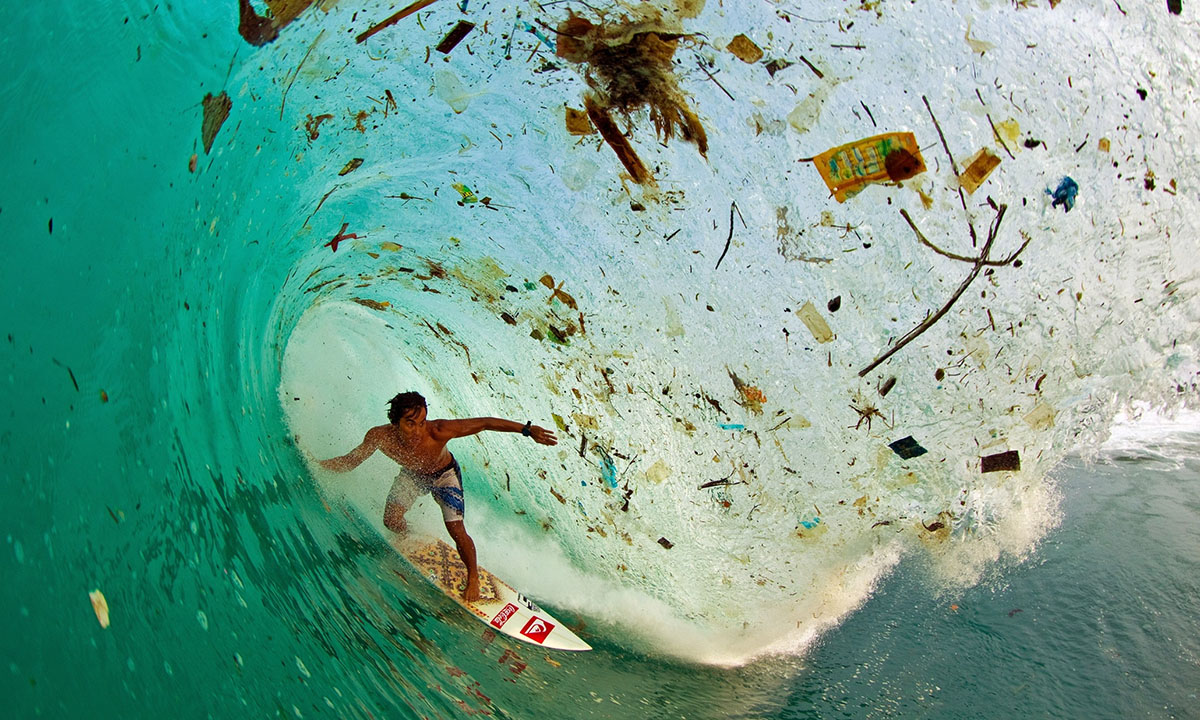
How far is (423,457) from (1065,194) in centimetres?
204

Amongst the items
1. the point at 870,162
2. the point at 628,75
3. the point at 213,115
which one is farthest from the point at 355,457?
the point at 870,162

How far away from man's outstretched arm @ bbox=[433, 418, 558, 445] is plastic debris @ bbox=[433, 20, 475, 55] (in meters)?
1.05

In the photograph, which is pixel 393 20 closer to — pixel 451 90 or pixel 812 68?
pixel 451 90

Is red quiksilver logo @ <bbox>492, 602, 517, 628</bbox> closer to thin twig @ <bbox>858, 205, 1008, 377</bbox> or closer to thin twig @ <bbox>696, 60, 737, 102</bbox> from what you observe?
thin twig @ <bbox>858, 205, 1008, 377</bbox>

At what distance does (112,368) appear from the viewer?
1348 mm

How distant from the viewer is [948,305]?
1.82 metres

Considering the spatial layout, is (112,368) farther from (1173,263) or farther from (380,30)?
(1173,263)

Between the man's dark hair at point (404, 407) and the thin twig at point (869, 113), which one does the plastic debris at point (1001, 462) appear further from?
the man's dark hair at point (404, 407)

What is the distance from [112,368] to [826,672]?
82.8 inches

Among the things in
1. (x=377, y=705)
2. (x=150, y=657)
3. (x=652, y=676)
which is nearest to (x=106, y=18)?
(x=150, y=657)

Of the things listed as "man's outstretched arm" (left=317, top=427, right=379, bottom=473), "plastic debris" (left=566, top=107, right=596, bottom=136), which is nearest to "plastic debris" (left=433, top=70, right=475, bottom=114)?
"plastic debris" (left=566, top=107, right=596, bottom=136)

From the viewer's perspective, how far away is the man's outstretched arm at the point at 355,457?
2.14 m

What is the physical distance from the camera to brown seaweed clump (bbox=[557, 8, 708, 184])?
1.68m

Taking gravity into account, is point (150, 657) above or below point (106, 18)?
below
